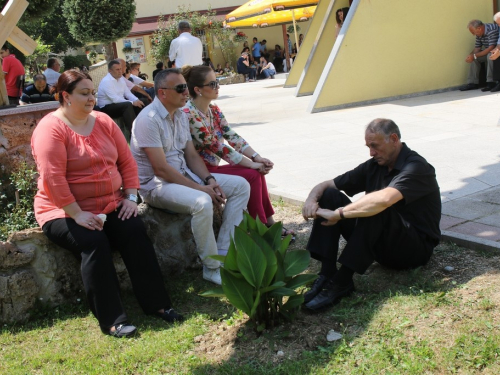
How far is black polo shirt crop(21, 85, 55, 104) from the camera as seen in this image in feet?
35.3

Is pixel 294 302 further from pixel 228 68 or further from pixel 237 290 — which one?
pixel 228 68

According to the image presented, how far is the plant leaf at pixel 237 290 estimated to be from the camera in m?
3.21

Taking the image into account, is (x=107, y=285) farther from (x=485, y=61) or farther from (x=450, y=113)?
(x=485, y=61)

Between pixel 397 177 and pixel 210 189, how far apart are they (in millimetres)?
1455

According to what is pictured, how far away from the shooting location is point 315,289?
12.2ft

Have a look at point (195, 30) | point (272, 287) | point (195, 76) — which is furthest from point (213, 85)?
point (195, 30)

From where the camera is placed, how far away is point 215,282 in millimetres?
4230

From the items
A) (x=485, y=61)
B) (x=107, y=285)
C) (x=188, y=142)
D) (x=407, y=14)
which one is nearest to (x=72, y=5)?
(x=407, y=14)

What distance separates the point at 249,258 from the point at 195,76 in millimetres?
2145

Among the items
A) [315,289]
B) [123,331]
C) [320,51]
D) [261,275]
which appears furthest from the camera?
[320,51]

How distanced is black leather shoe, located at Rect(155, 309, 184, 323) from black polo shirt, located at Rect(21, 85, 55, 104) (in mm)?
7690

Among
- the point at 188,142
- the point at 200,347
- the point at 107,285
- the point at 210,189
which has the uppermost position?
the point at 188,142

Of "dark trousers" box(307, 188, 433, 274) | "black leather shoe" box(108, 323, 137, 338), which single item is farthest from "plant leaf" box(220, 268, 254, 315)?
"black leather shoe" box(108, 323, 137, 338)

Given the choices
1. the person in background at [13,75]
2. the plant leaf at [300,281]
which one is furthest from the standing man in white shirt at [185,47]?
the plant leaf at [300,281]
